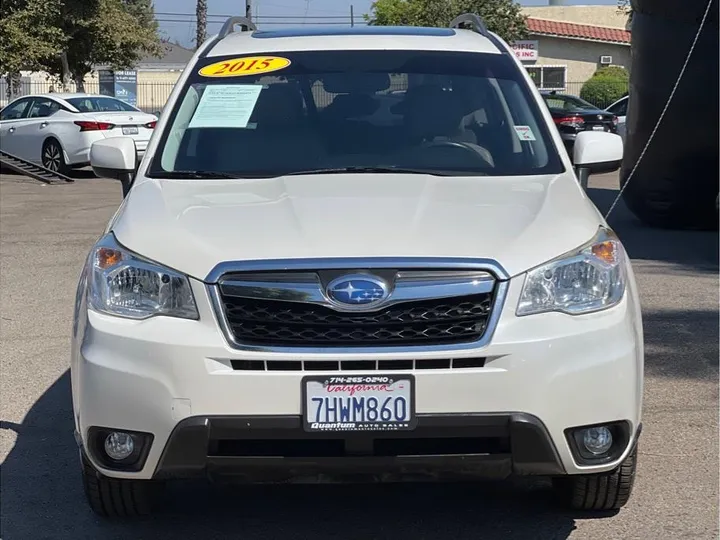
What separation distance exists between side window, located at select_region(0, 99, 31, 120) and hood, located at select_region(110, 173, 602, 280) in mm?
16506

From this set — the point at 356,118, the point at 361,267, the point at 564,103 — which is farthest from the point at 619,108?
the point at 361,267

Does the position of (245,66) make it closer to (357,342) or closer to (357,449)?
(357,342)

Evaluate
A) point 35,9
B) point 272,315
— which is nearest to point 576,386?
point 272,315

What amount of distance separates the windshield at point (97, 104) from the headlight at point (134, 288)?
16.0 m

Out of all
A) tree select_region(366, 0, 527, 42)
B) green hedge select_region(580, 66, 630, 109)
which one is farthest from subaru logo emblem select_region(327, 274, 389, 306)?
tree select_region(366, 0, 527, 42)

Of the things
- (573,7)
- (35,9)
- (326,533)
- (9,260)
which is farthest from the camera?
(573,7)

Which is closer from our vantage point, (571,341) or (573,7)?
(571,341)

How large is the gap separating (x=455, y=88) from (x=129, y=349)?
2.16 m

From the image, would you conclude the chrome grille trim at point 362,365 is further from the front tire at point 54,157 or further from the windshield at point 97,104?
the windshield at point 97,104

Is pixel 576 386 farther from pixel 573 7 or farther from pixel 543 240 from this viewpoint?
pixel 573 7

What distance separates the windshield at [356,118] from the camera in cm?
468

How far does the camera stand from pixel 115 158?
504 cm

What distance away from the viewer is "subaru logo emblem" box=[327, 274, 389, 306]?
352 cm

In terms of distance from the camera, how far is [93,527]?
13.9 ft
